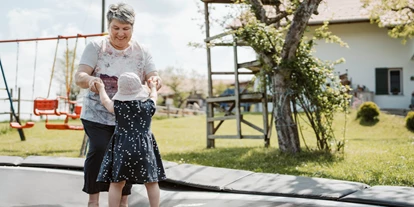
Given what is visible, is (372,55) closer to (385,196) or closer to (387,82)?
(387,82)

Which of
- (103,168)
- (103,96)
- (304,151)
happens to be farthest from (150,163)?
(304,151)

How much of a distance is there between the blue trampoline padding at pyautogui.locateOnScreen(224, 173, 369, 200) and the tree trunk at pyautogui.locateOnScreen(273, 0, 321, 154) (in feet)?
7.44

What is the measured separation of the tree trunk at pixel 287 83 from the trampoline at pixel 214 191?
6.35 ft

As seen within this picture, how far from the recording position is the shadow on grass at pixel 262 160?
5.66 meters

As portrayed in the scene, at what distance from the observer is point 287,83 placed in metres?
6.64

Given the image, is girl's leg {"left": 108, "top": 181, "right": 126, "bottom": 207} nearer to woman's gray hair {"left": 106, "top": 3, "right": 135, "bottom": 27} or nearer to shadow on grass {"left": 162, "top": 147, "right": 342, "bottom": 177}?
woman's gray hair {"left": 106, "top": 3, "right": 135, "bottom": 27}

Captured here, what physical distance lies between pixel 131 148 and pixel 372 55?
1681cm

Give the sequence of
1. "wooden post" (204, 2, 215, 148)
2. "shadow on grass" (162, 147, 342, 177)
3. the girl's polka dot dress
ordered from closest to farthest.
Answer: the girl's polka dot dress, "shadow on grass" (162, 147, 342, 177), "wooden post" (204, 2, 215, 148)

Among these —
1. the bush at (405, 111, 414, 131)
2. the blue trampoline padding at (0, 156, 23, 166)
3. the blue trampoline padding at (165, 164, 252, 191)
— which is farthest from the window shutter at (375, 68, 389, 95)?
the blue trampoline padding at (0, 156, 23, 166)

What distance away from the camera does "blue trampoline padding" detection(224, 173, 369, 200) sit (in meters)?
3.64

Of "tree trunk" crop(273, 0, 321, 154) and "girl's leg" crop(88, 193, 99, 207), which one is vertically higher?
"tree trunk" crop(273, 0, 321, 154)

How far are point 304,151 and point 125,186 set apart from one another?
3780 mm

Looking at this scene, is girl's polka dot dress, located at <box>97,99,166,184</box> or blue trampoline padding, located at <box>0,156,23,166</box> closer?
girl's polka dot dress, located at <box>97,99,166,184</box>

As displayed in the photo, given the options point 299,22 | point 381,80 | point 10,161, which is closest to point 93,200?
point 10,161
